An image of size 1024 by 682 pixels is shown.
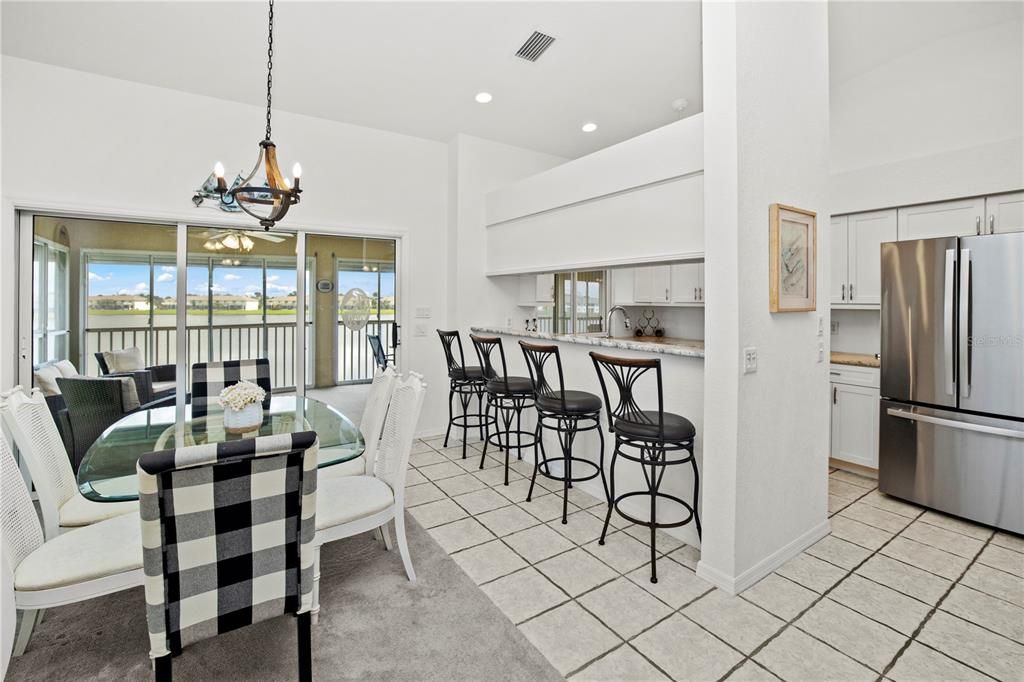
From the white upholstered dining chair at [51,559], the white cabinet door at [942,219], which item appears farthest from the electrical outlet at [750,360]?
the white upholstered dining chair at [51,559]

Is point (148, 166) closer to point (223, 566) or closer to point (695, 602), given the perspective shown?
point (223, 566)

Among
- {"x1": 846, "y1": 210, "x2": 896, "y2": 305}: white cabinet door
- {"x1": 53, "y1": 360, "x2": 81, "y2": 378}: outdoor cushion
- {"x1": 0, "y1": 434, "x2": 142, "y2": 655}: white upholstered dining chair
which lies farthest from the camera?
{"x1": 846, "y1": 210, "x2": 896, "y2": 305}: white cabinet door

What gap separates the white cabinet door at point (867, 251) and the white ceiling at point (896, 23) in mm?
1189

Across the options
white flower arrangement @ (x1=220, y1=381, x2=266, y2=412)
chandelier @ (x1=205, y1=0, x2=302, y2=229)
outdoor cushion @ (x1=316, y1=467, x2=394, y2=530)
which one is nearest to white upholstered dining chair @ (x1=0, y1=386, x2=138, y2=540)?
white flower arrangement @ (x1=220, y1=381, x2=266, y2=412)

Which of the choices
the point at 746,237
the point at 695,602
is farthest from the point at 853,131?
the point at 695,602

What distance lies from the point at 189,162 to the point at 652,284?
452cm

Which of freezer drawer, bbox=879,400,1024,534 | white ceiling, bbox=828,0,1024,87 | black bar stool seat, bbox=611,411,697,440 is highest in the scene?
white ceiling, bbox=828,0,1024,87

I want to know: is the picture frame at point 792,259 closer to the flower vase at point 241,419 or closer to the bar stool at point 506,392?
the bar stool at point 506,392

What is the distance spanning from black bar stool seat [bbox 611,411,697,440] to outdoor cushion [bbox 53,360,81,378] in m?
3.74

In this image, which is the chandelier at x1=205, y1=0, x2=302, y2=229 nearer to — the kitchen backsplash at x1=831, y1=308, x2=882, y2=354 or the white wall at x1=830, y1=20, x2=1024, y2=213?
the white wall at x1=830, y1=20, x2=1024, y2=213

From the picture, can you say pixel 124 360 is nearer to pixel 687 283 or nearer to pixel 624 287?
pixel 624 287

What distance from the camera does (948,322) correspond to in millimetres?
2881

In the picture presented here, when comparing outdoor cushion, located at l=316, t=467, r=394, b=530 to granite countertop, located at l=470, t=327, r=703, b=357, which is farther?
granite countertop, located at l=470, t=327, r=703, b=357

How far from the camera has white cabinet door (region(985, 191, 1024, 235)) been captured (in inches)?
120
